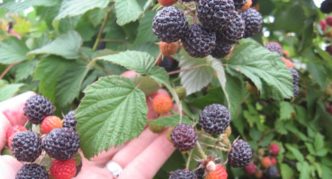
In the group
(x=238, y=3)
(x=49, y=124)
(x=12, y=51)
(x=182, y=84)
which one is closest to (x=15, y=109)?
(x=49, y=124)

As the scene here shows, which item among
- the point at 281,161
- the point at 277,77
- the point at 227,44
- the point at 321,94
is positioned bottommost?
the point at 281,161

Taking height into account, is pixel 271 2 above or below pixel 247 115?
above

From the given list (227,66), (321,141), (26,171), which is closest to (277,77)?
(227,66)

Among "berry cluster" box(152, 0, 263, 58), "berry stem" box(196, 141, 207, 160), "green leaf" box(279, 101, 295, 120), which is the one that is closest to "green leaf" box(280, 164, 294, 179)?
"green leaf" box(279, 101, 295, 120)

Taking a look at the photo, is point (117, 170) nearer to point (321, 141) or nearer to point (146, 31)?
point (146, 31)

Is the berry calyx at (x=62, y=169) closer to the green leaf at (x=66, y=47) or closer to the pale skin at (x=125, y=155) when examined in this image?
the pale skin at (x=125, y=155)

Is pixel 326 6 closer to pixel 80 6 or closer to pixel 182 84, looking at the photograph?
pixel 182 84
